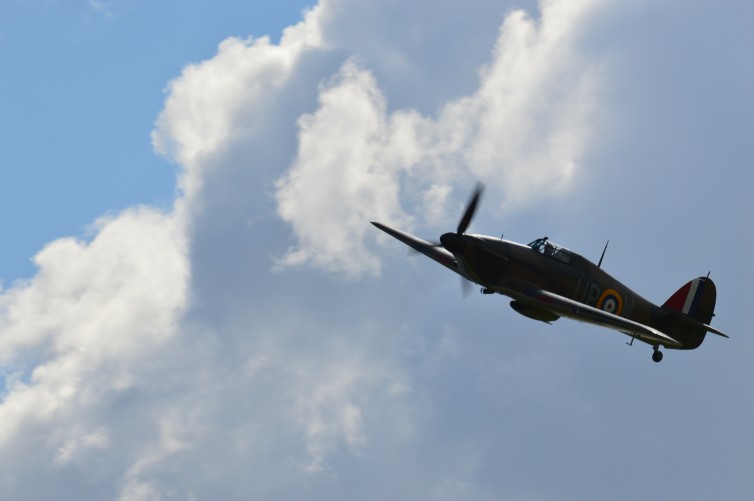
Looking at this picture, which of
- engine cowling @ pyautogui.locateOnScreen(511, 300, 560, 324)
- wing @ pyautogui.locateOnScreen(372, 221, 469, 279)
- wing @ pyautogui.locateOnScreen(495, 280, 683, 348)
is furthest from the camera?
wing @ pyautogui.locateOnScreen(372, 221, 469, 279)

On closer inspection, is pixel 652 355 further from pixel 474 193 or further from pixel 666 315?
pixel 474 193

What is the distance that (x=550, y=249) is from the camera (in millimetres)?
38438

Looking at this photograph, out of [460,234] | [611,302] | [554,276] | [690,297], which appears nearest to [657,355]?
[611,302]

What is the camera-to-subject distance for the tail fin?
41.3m

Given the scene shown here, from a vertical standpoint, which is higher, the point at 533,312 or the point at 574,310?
the point at 533,312

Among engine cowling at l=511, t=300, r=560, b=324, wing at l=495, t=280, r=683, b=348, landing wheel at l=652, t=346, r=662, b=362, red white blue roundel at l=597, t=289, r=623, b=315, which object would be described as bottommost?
wing at l=495, t=280, r=683, b=348

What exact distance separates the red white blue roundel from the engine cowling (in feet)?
6.03

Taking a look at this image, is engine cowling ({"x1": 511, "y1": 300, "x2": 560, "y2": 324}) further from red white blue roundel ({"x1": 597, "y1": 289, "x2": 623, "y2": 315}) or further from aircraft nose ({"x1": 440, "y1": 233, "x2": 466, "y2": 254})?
aircraft nose ({"x1": 440, "y1": 233, "x2": 466, "y2": 254})

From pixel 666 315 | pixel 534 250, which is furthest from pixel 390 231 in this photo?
pixel 666 315

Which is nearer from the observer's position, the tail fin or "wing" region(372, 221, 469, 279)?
the tail fin

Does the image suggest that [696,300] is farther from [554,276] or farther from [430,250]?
[430,250]

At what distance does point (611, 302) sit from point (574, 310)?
10.9ft

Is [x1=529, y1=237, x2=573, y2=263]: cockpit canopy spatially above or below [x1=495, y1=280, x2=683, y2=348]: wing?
above

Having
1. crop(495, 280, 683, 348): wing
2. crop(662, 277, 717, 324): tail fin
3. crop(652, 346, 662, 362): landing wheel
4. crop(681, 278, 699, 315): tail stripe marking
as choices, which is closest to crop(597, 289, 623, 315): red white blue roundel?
crop(495, 280, 683, 348): wing
